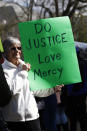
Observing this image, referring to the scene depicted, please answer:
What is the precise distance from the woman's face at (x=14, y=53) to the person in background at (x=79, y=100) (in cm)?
162

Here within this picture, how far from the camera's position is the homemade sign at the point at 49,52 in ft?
9.36

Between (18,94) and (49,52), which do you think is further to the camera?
(49,52)

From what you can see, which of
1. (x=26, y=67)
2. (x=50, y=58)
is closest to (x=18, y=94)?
(x=26, y=67)

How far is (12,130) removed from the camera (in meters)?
2.80

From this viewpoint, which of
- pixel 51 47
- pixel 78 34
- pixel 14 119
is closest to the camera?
pixel 14 119

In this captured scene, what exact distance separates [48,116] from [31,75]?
1484 mm

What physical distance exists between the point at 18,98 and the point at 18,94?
34 millimetres

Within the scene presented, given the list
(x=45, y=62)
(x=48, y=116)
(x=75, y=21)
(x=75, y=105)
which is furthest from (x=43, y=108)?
(x=75, y=21)

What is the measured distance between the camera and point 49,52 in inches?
116

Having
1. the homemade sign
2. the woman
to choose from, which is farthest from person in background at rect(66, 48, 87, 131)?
the woman

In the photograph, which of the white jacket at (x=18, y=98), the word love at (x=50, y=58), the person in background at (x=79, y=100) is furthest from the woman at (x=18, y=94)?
the person in background at (x=79, y=100)

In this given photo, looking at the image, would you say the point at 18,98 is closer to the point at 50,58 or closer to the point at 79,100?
the point at 50,58

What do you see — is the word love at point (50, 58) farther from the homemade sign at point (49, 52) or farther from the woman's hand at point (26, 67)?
the woman's hand at point (26, 67)

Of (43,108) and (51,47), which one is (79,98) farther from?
(51,47)
